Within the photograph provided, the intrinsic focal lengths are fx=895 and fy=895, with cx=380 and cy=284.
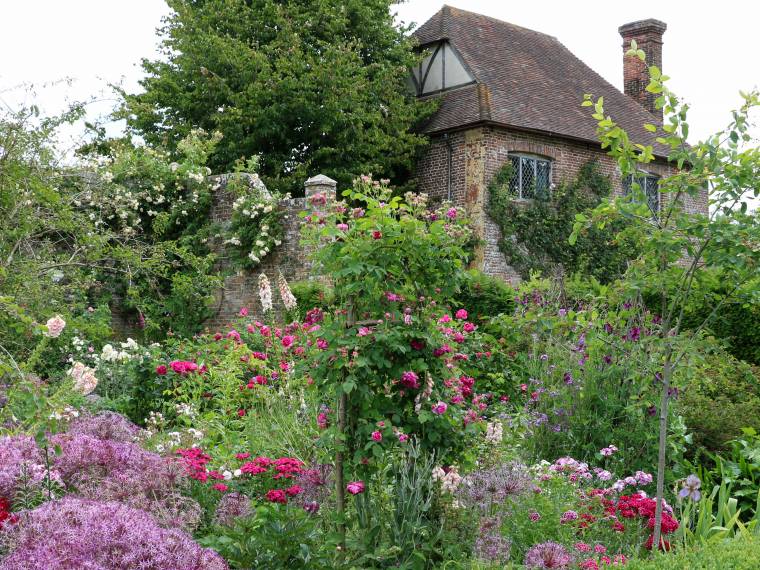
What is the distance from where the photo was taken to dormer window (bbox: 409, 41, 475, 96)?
19250mm

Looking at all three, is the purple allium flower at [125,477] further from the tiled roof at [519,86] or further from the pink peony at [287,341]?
the tiled roof at [519,86]

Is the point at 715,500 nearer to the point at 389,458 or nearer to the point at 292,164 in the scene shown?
the point at 389,458

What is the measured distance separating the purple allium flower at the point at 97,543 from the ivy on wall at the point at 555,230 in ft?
47.6

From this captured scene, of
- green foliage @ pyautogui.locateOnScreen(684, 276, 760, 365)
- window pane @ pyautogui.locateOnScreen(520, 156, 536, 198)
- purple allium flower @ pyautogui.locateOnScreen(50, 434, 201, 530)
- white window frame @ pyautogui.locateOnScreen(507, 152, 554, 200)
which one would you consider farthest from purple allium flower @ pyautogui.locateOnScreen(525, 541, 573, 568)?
window pane @ pyautogui.locateOnScreen(520, 156, 536, 198)

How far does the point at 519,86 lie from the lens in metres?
19.6

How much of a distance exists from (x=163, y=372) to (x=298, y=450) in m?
2.26

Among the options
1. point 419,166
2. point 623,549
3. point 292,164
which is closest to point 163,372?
point 623,549

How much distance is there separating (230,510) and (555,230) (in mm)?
14979

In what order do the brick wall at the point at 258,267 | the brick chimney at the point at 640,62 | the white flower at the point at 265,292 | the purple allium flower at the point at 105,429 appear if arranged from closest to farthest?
the purple allium flower at the point at 105,429
the white flower at the point at 265,292
the brick wall at the point at 258,267
the brick chimney at the point at 640,62

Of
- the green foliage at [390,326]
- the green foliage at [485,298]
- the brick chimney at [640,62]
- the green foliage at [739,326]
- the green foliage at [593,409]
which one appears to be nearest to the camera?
the green foliage at [390,326]

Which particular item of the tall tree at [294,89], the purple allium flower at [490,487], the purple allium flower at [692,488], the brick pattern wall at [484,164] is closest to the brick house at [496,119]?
the brick pattern wall at [484,164]

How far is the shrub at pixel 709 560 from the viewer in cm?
394

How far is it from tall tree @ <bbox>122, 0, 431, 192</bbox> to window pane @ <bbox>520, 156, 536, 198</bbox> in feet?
7.79

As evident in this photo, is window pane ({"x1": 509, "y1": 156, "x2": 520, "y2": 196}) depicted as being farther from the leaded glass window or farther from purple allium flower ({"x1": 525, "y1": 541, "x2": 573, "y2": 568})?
purple allium flower ({"x1": 525, "y1": 541, "x2": 573, "y2": 568})
